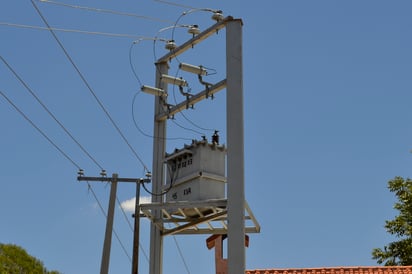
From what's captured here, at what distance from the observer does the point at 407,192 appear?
27422 mm

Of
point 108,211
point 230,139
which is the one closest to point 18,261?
point 108,211

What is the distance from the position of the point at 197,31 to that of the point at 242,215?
13.4 feet

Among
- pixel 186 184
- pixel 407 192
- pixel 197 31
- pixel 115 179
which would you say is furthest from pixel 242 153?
pixel 407 192

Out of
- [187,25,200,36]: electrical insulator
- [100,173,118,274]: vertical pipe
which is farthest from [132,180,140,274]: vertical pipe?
[187,25,200,36]: electrical insulator

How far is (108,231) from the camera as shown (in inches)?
Answer: 828

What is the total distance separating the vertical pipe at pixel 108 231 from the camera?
20578 millimetres

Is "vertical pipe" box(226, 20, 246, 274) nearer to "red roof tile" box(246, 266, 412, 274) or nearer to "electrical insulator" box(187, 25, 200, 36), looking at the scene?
"electrical insulator" box(187, 25, 200, 36)

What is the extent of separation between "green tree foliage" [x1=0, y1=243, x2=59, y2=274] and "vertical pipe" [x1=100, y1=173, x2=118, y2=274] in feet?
15.1

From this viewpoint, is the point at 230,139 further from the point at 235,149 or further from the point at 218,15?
the point at 218,15

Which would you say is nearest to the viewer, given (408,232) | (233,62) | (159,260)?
(233,62)

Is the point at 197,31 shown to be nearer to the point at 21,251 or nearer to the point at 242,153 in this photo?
the point at 242,153

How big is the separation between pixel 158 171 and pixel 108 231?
18.9ft

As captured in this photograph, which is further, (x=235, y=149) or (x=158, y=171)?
(x=158, y=171)

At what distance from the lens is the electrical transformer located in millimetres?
14539
